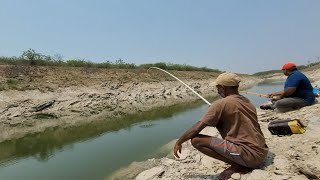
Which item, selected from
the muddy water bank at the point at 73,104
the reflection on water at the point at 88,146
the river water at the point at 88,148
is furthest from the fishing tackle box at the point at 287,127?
the muddy water bank at the point at 73,104

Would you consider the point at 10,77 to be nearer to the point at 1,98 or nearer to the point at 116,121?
the point at 1,98

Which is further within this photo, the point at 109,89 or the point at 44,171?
the point at 109,89

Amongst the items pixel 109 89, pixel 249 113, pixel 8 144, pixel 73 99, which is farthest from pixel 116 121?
pixel 249 113

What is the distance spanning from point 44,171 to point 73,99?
9.87m

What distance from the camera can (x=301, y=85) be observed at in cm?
903

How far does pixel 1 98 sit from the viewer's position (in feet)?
53.7

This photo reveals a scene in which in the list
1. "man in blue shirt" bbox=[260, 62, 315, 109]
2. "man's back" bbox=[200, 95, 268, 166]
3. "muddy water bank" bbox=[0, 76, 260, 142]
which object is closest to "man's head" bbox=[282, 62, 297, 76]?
"man in blue shirt" bbox=[260, 62, 315, 109]

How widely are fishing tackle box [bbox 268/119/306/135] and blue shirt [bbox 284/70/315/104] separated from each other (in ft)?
6.80

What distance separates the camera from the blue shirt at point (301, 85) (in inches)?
349

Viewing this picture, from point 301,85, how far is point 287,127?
2.43m

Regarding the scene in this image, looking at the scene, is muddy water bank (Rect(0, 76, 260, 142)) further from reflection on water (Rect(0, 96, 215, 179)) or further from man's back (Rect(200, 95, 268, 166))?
man's back (Rect(200, 95, 268, 166))

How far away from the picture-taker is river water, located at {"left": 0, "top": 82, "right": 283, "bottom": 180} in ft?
27.8

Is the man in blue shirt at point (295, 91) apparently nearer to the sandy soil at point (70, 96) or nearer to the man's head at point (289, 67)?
the man's head at point (289, 67)

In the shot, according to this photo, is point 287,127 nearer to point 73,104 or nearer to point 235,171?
point 235,171
